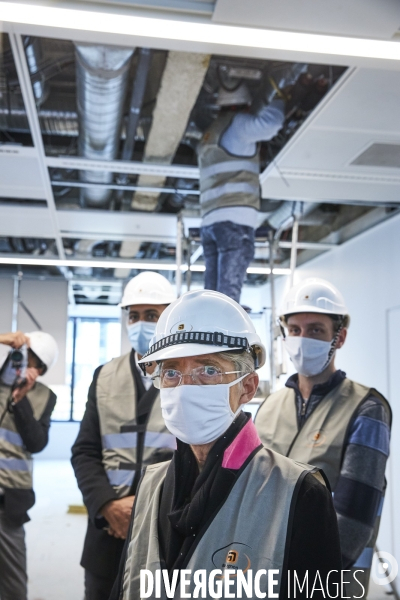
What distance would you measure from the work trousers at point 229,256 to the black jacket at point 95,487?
0.87m

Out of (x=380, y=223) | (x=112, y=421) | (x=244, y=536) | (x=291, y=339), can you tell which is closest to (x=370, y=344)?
(x=380, y=223)

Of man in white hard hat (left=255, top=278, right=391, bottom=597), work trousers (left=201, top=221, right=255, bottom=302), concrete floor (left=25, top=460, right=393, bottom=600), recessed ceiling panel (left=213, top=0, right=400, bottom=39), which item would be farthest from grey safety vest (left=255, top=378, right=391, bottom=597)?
concrete floor (left=25, top=460, right=393, bottom=600)

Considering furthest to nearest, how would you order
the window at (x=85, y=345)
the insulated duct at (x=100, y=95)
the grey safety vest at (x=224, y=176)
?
the window at (x=85, y=345)
the grey safety vest at (x=224, y=176)
the insulated duct at (x=100, y=95)

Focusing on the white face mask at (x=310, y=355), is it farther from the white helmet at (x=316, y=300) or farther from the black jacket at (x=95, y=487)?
the black jacket at (x=95, y=487)

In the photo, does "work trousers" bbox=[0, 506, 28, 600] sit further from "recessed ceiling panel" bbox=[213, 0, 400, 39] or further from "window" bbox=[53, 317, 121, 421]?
"recessed ceiling panel" bbox=[213, 0, 400, 39]

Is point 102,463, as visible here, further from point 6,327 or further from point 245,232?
point 245,232

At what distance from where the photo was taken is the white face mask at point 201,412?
1.34 m

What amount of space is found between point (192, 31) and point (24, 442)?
2.13 m

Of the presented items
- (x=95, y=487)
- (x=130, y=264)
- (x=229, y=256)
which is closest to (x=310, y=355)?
(x=95, y=487)

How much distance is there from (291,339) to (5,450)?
162cm

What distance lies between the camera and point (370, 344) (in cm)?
486

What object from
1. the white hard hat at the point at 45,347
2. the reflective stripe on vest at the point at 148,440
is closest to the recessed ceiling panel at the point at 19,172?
the white hard hat at the point at 45,347

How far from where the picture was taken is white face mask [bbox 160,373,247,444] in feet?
4.41

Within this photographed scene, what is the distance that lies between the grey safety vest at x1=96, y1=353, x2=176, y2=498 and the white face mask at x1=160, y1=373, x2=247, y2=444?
3.10 feet
